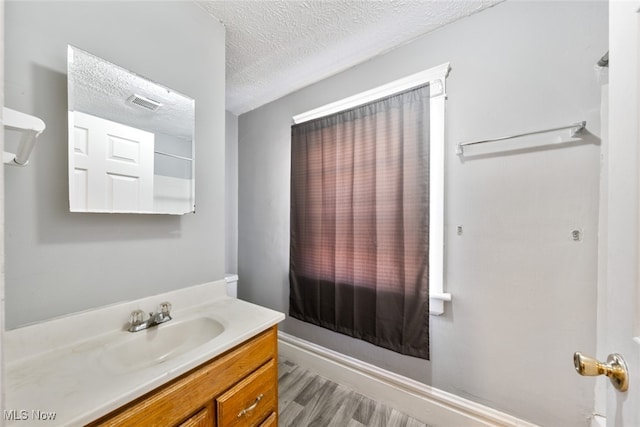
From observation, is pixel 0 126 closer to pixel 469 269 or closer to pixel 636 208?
pixel 636 208

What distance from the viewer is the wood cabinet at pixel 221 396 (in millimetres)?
647

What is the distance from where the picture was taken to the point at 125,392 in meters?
0.60

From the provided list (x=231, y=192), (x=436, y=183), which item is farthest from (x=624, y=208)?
(x=231, y=192)

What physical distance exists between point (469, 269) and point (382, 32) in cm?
151

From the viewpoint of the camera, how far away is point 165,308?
1.06m

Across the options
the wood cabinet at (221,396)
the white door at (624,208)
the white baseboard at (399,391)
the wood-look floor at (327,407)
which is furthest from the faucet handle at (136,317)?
the white door at (624,208)

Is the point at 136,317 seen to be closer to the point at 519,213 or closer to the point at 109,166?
the point at 109,166

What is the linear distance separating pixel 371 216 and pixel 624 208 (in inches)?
45.1

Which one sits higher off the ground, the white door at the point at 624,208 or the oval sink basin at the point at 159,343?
the white door at the point at 624,208

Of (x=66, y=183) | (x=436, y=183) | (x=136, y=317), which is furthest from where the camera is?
(x=436, y=183)

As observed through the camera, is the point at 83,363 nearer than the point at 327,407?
Yes

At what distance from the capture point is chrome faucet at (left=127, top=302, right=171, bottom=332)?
0.96 metres

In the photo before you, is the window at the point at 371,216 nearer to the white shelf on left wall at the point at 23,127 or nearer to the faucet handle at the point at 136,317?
the faucet handle at the point at 136,317

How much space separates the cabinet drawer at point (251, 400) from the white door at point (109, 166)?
0.85m
